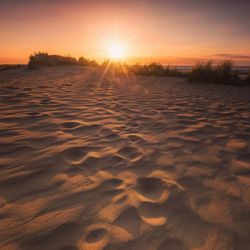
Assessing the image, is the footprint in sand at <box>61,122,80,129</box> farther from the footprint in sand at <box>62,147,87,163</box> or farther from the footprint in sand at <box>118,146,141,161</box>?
the footprint in sand at <box>118,146,141,161</box>

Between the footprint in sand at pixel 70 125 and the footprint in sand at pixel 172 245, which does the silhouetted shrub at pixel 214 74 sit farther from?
the footprint in sand at pixel 172 245

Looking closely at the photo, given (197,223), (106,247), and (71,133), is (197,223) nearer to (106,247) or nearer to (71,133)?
(106,247)

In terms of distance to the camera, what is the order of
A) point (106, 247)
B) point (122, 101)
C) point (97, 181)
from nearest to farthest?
point (106, 247) < point (97, 181) < point (122, 101)

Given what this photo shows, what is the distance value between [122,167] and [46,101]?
2.48m

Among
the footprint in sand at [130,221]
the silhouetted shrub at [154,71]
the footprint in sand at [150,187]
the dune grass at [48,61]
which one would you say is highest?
the dune grass at [48,61]

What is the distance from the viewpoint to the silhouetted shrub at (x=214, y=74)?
8094mm

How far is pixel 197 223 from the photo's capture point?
114cm

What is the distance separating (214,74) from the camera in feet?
27.1

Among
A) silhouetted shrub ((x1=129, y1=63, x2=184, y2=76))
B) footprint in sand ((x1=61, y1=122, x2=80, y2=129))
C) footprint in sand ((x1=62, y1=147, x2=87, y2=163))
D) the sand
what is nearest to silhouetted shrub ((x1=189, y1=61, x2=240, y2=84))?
silhouetted shrub ((x1=129, y1=63, x2=184, y2=76))

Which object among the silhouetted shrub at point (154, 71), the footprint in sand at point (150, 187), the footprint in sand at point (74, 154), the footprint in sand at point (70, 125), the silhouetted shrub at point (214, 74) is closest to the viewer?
the footprint in sand at point (150, 187)

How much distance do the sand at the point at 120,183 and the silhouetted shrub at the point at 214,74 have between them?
5971mm

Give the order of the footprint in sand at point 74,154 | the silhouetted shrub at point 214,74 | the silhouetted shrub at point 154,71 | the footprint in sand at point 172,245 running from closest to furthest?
the footprint in sand at point 172,245 → the footprint in sand at point 74,154 → the silhouetted shrub at point 214,74 → the silhouetted shrub at point 154,71

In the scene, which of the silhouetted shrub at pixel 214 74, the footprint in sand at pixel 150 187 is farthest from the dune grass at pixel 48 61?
the footprint in sand at pixel 150 187

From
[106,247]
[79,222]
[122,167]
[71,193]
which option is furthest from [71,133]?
[106,247]
